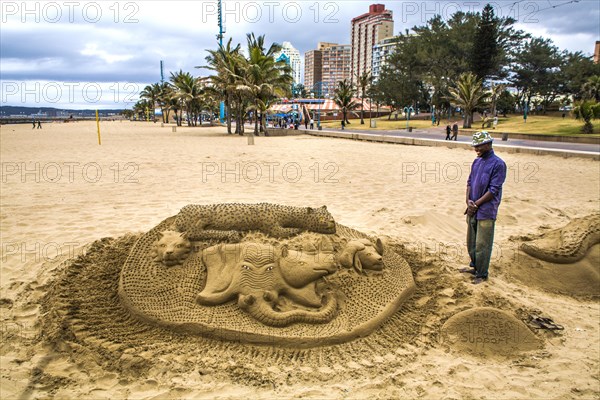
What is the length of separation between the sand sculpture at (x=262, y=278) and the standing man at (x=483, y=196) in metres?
0.98

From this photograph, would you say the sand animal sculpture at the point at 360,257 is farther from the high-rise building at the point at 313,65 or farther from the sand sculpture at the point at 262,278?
the high-rise building at the point at 313,65

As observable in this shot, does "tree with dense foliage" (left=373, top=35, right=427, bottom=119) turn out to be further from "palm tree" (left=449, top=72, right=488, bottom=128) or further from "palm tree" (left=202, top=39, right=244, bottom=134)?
"palm tree" (left=202, top=39, right=244, bottom=134)

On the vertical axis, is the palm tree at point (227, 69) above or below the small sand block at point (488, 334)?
above

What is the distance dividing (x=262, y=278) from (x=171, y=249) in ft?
3.53

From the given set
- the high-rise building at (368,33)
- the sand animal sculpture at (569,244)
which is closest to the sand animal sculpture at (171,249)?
the sand animal sculpture at (569,244)

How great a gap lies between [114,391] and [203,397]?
26.3 inches

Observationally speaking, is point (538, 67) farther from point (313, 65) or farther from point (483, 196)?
point (313, 65)

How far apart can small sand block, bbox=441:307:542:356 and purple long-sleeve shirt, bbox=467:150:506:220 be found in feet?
4.36

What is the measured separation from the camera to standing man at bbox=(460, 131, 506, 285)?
15.8 ft

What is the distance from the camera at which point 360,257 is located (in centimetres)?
462

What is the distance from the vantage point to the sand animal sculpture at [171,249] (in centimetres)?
436

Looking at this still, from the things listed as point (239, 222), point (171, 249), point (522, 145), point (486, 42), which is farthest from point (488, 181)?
point (486, 42)

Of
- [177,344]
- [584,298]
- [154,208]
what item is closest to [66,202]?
[154,208]

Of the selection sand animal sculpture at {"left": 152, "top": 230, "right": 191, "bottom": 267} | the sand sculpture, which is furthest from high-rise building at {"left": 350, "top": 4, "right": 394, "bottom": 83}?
sand animal sculpture at {"left": 152, "top": 230, "right": 191, "bottom": 267}
